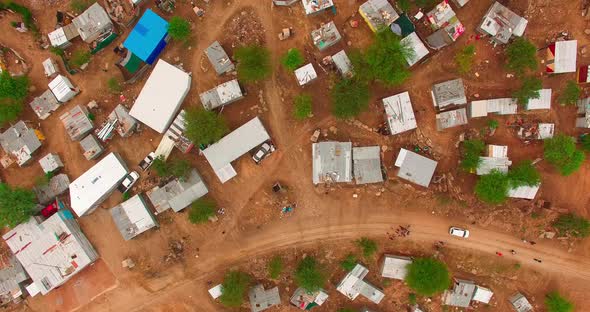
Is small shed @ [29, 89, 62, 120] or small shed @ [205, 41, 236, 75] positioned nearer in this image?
small shed @ [205, 41, 236, 75]

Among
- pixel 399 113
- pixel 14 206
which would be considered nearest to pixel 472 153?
pixel 399 113

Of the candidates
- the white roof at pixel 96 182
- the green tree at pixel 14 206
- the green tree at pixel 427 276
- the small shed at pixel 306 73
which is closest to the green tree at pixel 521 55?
the small shed at pixel 306 73

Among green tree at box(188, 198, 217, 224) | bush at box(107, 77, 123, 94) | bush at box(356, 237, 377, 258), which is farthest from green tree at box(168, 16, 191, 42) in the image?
bush at box(356, 237, 377, 258)

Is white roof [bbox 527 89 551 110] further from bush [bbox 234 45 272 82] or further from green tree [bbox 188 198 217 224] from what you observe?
green tree [bbox 188 198 217 224]

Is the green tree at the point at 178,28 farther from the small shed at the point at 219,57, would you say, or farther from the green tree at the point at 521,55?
the green tree at the point at 521,55

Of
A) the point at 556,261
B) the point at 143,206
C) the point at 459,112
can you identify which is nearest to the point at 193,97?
the point at 143,206

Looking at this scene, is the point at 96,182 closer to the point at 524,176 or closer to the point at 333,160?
the point at 333,160
